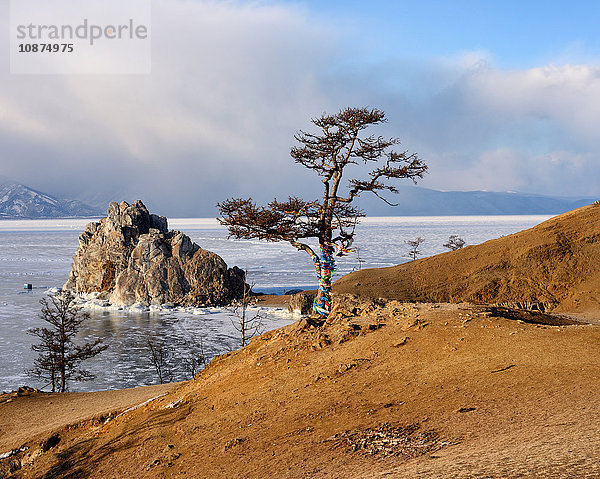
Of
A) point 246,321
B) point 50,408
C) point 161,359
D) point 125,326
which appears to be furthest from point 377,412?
point 125,326

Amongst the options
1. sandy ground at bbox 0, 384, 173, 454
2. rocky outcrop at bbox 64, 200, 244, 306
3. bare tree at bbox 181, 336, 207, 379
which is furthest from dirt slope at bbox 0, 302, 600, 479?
rocky outcrop at bbox 64, 200, 244, 306

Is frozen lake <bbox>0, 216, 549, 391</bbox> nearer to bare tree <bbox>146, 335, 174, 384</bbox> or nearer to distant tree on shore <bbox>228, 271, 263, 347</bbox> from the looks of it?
bare tree <bbox>146, 335, 174, 384</bbox>

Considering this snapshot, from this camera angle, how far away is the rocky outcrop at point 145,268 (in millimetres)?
46500

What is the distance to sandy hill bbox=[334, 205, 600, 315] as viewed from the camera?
999 inches

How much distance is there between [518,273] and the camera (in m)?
27.5

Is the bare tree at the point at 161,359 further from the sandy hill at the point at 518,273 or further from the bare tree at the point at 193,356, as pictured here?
the sandy hill at the point at 518,273

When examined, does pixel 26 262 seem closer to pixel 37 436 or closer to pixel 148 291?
pixel 148 291

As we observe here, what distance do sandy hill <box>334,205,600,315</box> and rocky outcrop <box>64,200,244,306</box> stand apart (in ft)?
58.2

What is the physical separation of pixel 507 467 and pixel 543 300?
22.1 metres

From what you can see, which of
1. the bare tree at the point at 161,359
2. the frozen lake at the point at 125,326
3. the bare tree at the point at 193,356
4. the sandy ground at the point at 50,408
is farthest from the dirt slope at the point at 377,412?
the frozen lake at the point at 125,326

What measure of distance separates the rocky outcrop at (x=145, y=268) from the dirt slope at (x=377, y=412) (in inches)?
1342

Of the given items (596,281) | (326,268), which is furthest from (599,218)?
(326,268)

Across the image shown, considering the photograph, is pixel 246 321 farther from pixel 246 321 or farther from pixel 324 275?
pixel 324 275

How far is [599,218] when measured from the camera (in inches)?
1140
